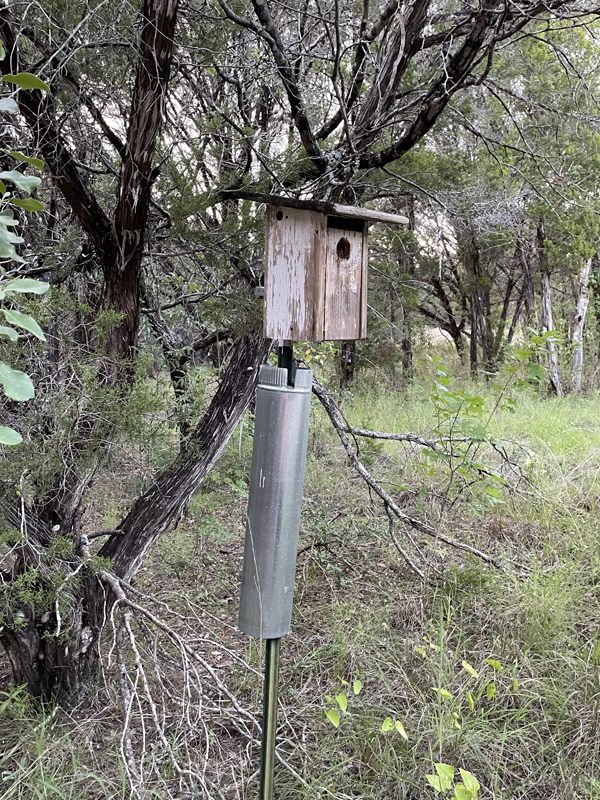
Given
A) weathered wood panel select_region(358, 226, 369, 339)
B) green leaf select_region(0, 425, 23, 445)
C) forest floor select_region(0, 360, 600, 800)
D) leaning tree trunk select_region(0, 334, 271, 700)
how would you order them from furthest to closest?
1. leaning tree trunk select_region(0, 334, 271, 700)
2. forest floor select_region(0, 360, 600, 800)
3. weathered wood panel select_region(358, 226, 369, 339)
4. green leaf select_region(0, 425, 23, 445)

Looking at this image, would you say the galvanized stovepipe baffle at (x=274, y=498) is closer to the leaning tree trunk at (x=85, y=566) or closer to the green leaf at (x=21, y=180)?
the green leaf at (x=21, y=180)

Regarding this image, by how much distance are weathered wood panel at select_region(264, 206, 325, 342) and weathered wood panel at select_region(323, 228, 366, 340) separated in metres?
0.04

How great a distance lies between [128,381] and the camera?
2277 mm

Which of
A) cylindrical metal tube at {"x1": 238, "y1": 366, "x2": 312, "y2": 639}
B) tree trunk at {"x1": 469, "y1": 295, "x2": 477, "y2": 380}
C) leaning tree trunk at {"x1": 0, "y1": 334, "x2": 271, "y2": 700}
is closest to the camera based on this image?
cylindrical metal tube at {"x1": 238, "y1": 366, "x2": 312, "y2": 639}

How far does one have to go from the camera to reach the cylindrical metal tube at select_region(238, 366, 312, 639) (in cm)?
138

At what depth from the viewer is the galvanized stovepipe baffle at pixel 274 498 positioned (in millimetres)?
1376

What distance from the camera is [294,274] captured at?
5.35 ft

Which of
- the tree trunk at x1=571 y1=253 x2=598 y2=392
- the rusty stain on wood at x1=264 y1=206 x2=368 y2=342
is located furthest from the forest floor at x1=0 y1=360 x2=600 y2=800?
the tree trunk at x1=571 y1=253 x2=598 y2=392

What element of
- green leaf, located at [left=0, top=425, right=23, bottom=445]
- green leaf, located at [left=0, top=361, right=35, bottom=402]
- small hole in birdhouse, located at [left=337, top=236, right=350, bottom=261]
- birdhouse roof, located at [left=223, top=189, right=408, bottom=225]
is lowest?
green leaf, located at [left=0, top=425, right=23, bottom=445]

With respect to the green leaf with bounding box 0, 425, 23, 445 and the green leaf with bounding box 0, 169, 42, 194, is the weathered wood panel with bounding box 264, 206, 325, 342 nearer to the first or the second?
the green leaf with bounding box 0, 169, 42, 194

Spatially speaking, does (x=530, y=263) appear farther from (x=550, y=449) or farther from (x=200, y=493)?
(x=200, y=493)

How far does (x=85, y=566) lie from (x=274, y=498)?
1427 mm

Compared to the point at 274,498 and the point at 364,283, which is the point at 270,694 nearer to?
the point at 274,498

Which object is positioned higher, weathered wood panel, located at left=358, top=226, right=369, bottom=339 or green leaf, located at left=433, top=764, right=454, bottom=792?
weathered wood panel, located at left=358, top=226, right=369, bottom=339
